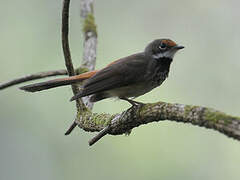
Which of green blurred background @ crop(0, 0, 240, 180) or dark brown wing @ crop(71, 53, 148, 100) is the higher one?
dark brown wing @ crop(71, 53, 148, 100)

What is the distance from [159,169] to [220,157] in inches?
37.3

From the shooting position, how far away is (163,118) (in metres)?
3.16

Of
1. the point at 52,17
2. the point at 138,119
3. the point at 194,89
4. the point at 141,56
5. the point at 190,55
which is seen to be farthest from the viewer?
the point at 52,17

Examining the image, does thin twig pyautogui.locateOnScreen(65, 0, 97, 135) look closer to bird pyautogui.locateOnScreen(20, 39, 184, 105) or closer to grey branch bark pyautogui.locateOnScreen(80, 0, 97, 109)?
grey branch bark pyautogui.locateOnScreen(80, 0, 97, 109)

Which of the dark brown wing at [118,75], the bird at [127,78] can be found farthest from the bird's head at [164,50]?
the dark brown wing at [118,75]

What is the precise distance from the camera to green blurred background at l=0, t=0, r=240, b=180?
6.82m

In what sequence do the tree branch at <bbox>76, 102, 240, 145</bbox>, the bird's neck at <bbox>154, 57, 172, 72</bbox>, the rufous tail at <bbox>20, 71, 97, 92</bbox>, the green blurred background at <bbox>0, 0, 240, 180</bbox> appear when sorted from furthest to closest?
the green blurred background at <bbox>0, 0, 240, 180</bbox>, the bird's neck at <bbox>154, 57, 172, 72</bbox>, the rufous tail at <bbox>20, 71, 97, 92</bbox>, the tree branch at <bbox>76, 102, 240, 145</bbox>

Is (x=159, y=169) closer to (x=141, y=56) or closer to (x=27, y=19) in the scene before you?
(x=141, y=56)

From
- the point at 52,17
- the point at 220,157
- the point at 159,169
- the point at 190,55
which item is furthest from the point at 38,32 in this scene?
the point at 220,157

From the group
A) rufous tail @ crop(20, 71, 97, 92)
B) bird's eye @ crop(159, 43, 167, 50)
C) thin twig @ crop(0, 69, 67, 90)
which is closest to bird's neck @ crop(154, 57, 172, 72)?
bird's eye @ crop(159, 43, 167, 50)

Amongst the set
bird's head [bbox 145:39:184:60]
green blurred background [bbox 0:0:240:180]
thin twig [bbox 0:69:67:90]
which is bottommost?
green blurred background [bbox 0:0:240:180]

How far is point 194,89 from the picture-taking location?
23.5 ft

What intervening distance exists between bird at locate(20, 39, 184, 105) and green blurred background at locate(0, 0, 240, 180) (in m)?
2.22

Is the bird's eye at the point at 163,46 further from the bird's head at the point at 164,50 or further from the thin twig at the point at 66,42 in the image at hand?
the thin twig at the point at 66,42
